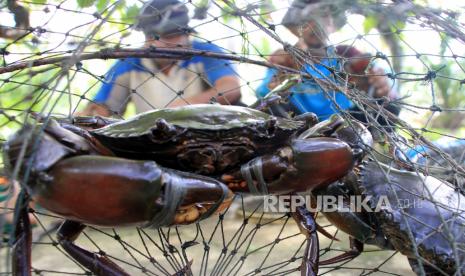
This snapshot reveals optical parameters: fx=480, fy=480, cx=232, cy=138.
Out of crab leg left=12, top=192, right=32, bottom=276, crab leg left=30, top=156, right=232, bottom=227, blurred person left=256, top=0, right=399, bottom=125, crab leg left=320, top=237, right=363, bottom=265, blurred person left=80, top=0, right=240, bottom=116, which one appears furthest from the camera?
blurred person left=80, top=0, right=240, bottom=116

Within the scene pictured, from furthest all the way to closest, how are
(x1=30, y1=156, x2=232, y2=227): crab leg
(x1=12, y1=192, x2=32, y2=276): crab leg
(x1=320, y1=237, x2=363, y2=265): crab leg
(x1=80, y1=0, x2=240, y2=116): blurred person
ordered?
(x1=80, y1=0, x2=240, y2=116): blurred person, (x1=320, y1=237, x2=363, y2=265): crab leg, (x1=12, y1=192, x2=32, y2=276): crab leg, (x1=30, y1=156, x2=232, y2=227): crab leg

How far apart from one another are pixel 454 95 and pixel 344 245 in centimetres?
638

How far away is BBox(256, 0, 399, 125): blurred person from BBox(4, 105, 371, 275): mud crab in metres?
0.18

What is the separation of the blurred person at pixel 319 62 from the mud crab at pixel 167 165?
181mm

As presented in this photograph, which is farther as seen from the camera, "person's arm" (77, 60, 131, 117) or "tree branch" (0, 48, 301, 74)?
"person's arm" (77, 60, 131, 117)

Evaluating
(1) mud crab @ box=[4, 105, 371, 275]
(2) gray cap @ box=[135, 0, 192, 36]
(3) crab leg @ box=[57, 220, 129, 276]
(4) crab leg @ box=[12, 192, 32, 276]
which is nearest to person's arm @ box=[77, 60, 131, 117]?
(2) gray cap @ box=[135, 0, 192, 36]

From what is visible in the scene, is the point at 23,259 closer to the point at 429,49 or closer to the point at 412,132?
the point at 412,132

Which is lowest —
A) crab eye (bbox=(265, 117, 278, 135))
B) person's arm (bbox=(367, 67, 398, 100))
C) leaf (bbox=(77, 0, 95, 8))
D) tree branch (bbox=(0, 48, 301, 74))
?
crab eye (bbox=(265, 117, 278, 135))

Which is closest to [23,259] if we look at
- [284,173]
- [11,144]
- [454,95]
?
[11,144]

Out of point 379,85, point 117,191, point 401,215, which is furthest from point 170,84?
point 117,191

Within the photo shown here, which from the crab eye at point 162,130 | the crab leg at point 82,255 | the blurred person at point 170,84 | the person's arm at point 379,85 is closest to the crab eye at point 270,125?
the crab eye at point 162,130

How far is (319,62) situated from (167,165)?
48 centimetres

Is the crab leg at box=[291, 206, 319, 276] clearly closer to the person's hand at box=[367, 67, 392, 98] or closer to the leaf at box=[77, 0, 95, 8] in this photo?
the leaf at box=[77, 0, 95, 8]

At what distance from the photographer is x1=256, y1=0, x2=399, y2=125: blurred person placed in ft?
4.10
